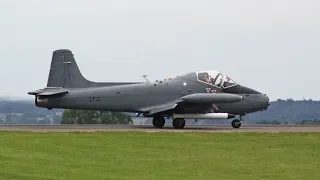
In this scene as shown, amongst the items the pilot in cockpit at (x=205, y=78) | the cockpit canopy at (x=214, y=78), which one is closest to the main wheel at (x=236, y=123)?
the cockpit canopy at (x=214, y=78)

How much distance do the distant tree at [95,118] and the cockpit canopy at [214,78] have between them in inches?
1136

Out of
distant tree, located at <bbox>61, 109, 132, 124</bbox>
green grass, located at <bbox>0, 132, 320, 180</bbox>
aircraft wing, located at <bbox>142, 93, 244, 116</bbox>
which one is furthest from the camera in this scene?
distant tree, located at <bbox>61, 109, 132, 124</bbox>

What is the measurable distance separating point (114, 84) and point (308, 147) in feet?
67.4

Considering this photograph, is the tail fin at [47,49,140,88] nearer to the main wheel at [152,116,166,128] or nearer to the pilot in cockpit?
the main wheel at [152,116,166,128]

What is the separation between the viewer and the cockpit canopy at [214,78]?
48.5 m

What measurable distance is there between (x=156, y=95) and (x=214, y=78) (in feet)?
11.8

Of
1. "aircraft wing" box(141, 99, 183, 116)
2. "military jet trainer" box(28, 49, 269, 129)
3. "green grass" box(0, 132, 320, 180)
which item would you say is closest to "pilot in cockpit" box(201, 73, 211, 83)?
"military jet trainer" box(28, 49, 269, 129)

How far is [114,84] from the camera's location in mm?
49031

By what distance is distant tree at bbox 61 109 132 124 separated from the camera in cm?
7794

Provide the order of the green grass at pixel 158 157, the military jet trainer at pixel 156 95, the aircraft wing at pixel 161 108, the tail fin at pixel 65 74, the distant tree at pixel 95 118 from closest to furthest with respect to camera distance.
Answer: the green grass at pixel 158 157, the aircraft wing at pixel 161 108, the military jet trainer at pixel 156 95, the tail fin at pixel 65 74, the distant tree at pixel 95 118

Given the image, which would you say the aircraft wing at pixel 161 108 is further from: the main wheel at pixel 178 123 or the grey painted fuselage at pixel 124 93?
the main wheel at pixel 178 123

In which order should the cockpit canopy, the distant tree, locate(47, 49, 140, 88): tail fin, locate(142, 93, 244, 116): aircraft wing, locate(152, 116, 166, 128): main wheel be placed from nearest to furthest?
1. locate(142, 93, 244, 116): aircraft wing
2. the cockpit canopy
3. locate(152, 116, 166, 128): main wheel
4. locate(47, 49, 140, 88): tail fin
5. the distant tree

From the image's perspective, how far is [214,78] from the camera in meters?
48.5

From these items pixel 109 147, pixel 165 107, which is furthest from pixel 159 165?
pixel 165 107
